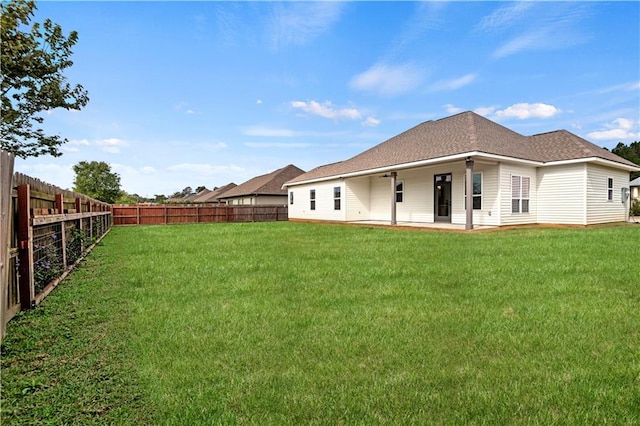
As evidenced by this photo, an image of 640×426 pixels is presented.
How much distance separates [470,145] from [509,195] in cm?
265

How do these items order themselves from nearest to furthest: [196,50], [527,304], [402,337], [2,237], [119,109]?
1. [2,237]
2. [402,337]
3. [527,304]
4. [196,50]
5. [119,109]

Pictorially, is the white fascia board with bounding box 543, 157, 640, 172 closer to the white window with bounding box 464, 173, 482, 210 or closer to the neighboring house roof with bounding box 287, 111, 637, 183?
the neighboring house roof with bounding box 287, 111, 637, 183

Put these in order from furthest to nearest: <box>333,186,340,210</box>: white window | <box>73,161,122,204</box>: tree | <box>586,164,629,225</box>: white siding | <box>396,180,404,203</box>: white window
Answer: <box>73,161,122,204</box>: tree < <box>333,186,340,210</box>: white window < <box>396,180,404,203</box>: white window < <box>586,164,629,225</box>: white siding

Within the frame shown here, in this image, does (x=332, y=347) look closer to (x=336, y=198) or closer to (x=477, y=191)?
(x=477, y=191)

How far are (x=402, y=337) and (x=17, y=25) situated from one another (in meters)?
16.4

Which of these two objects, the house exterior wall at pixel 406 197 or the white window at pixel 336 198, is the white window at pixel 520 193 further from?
the white window at pixel 336 198

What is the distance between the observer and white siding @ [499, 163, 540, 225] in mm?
14180

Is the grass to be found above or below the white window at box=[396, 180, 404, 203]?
below

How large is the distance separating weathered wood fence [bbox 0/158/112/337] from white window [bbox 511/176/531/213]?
1472 centimetres

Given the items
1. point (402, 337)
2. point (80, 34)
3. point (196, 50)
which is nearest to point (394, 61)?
point (196, 50)

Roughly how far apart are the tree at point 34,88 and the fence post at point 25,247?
12276mm

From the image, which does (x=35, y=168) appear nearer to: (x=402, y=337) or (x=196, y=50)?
(x=196, y=50)

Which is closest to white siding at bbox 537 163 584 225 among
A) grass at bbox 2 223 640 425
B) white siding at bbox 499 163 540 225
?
white siding at bbox 499 163 540 225

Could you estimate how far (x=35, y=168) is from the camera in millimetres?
16922
